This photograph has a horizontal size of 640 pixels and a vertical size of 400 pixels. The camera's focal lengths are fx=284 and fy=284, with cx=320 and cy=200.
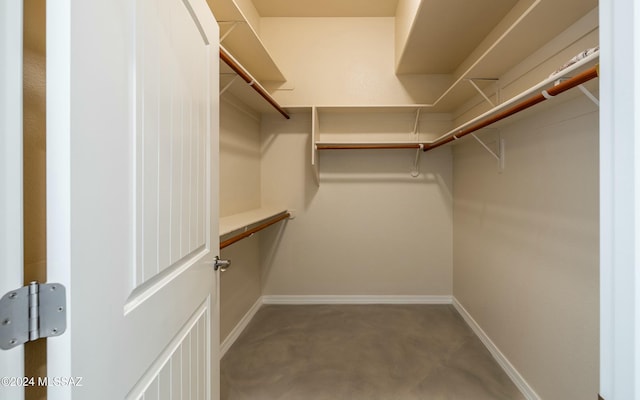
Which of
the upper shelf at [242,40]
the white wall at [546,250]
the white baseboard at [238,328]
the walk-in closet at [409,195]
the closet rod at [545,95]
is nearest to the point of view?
the closet rod at [545,95]

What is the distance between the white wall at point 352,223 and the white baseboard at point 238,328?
226mm

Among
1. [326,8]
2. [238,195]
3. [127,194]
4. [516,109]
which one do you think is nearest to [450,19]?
[516,109]

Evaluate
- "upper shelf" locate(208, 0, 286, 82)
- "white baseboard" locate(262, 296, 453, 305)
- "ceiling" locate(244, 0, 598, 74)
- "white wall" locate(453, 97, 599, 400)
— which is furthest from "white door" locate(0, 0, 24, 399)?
"white baseboard" locate(262, 296, 453, 305)

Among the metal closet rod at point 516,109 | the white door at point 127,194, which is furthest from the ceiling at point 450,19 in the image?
the white door at point 127,194

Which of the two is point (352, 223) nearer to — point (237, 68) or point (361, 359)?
point (361, 359)

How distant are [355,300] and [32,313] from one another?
2.70 metres

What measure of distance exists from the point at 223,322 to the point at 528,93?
86.7 inches

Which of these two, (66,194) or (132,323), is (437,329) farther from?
(66,194)

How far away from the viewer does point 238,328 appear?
226 centimetres

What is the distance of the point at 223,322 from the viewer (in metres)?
2.00

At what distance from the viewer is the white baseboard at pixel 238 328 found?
6.55 feet

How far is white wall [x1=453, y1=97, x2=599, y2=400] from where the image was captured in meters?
1.21

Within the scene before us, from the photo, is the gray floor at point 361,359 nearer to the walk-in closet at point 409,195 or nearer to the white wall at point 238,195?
the walk-in closet at point 409,195

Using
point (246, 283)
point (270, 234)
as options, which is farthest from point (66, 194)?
point (270, 234)
